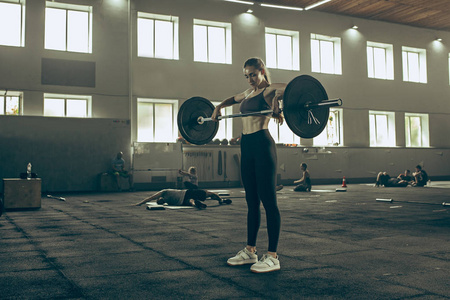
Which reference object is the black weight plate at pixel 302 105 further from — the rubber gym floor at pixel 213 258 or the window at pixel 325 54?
the window at pixel 325 54

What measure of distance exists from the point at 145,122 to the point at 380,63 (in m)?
10.2

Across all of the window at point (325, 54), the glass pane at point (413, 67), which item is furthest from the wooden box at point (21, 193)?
the glass pane at point (413, 67)

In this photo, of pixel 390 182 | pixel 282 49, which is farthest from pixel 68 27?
pixel 390 182

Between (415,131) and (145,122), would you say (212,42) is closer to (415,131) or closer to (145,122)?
(145,122)

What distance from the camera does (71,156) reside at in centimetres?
1247

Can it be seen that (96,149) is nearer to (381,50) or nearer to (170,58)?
(170,58)

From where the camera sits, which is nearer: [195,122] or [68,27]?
[195,122]

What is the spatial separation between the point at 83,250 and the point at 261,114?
1.96 m

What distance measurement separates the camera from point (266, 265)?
277 centimetres

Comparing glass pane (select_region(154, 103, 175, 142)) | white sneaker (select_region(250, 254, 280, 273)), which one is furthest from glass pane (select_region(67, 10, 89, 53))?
white sneaker (select_region(250, 254, 280, 273))

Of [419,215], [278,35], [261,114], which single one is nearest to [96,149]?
[278,35]

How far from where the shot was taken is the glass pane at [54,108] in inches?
493

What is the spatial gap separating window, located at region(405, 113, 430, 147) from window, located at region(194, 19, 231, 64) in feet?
27.8

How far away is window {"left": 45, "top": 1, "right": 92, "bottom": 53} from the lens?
41.4 feet
